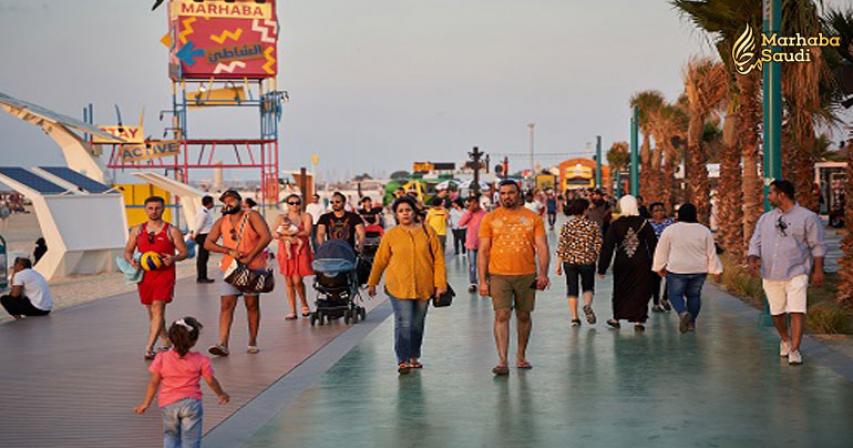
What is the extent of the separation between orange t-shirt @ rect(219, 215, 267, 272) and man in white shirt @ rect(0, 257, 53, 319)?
19.1 feet

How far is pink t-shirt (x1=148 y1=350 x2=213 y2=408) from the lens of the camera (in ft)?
23.0

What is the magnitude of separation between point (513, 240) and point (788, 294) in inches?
96.2

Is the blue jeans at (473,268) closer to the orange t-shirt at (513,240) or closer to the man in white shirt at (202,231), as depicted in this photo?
the man in white shirt at (202,231)

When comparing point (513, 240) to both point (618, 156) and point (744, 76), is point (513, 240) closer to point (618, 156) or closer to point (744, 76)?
point (744, 76)

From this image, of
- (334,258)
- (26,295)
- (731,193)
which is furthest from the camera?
(731,193)

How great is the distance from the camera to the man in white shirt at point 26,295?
1697 centimetres

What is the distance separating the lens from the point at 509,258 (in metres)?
10.8

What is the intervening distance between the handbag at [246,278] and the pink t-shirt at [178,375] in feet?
16.5

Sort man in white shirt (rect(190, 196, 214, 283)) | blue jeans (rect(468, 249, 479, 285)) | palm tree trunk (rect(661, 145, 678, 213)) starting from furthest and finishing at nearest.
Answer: palm tree trunk (rect(661, 145, 678, 213)) → man in white shirt (rect(190, 196, 214, 283)) → blue jeans (rect(468, 249, 479, 285))

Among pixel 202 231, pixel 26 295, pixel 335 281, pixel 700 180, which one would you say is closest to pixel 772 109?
pixel 335 281

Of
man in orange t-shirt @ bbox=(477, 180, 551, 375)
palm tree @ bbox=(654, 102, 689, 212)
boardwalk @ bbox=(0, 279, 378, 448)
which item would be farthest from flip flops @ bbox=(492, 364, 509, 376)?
palm tree @ bbox=(654, 102, 689, 212)

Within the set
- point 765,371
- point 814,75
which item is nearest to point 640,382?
point 765,371

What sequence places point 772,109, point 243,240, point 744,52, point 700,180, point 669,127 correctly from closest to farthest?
point 243,240 < point 772,109 < point 744,52 < point 700,180 < point 669,127
